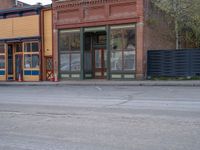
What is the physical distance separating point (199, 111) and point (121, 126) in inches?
122

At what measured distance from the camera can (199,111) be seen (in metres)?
10.3

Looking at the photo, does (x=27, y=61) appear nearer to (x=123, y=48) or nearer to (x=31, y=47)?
(x=31, y=47)

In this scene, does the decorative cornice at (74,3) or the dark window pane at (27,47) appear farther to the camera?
the dark window pane at (27,47)

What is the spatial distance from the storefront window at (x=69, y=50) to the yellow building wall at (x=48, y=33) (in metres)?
1.37

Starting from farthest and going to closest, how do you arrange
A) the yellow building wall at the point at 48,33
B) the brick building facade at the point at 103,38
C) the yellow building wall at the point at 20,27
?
the yellow building wall at the point at 20,27
the yellow building wall at the point at 48,33
the brick building facade at the point at 103,38

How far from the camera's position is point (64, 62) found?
30594mm

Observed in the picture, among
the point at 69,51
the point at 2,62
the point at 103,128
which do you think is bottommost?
the point at 103,128

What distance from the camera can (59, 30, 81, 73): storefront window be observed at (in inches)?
1176

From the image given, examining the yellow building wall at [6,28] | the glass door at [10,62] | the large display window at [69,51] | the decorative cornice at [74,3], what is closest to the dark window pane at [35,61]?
the large display window at [69,51]

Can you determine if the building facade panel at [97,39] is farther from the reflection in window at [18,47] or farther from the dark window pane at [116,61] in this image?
the reflection in window at [18,47]

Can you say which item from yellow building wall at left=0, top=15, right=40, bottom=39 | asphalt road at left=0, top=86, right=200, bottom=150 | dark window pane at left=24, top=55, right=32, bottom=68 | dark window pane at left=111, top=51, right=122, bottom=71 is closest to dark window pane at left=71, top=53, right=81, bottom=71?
dark window pane at left=111, top=51, right=122, bottom=71

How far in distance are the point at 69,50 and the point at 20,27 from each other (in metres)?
5.99

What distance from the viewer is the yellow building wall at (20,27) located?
105ft

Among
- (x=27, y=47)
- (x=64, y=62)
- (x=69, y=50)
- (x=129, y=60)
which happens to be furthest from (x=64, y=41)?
(x=129, y=60)
